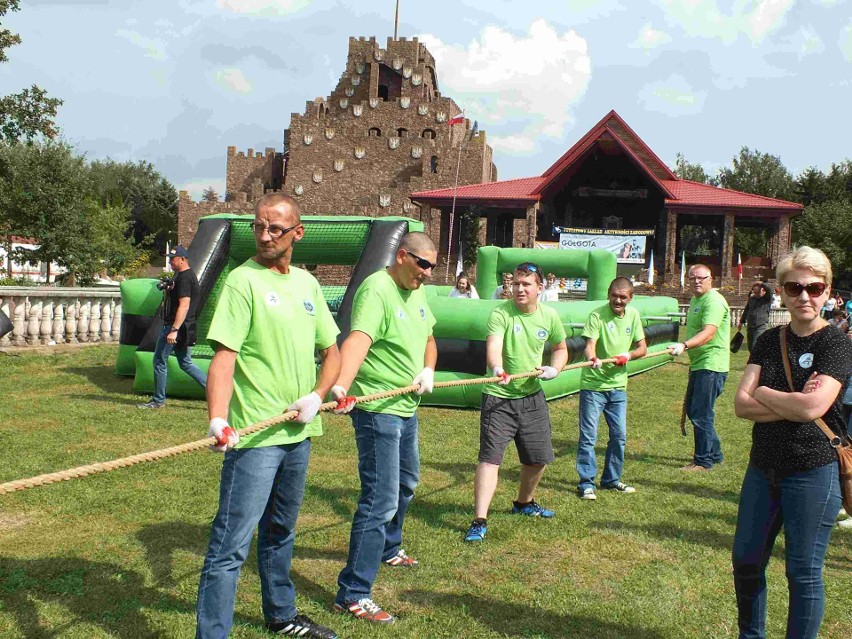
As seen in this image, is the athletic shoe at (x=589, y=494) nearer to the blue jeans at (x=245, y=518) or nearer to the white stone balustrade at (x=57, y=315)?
the blue jeans at (x=245, y=518)

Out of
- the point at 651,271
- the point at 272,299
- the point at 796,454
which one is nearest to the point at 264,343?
the point at 272,299

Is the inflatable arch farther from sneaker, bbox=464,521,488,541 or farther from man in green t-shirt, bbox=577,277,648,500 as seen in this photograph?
sneaker, bbox=464,521,488,541

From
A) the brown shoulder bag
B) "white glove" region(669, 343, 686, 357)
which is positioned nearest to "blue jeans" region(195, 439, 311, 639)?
the brown shoulder bag

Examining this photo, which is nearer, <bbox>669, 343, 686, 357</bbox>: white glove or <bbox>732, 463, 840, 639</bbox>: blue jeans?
<bbox>732, 463, 840, 639</bbox>: blue jeans

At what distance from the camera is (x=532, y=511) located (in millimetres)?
6219

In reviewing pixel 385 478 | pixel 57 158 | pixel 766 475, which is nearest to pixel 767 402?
pixel 766 475

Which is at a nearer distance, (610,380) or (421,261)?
(421,261)

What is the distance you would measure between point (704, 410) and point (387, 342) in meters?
4.51

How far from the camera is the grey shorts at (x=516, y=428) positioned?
5738 mm

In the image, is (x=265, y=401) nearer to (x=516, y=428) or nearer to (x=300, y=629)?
(x=300, y=629)

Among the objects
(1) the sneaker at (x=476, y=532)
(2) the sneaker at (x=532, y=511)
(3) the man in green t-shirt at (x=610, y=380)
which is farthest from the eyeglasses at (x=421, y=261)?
(3) the man in green t-shirt at (x=610, y=380)

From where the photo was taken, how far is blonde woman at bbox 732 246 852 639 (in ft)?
11.2

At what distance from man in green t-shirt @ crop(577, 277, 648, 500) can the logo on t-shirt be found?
3426 millimetres

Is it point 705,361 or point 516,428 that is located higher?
point 705,361
